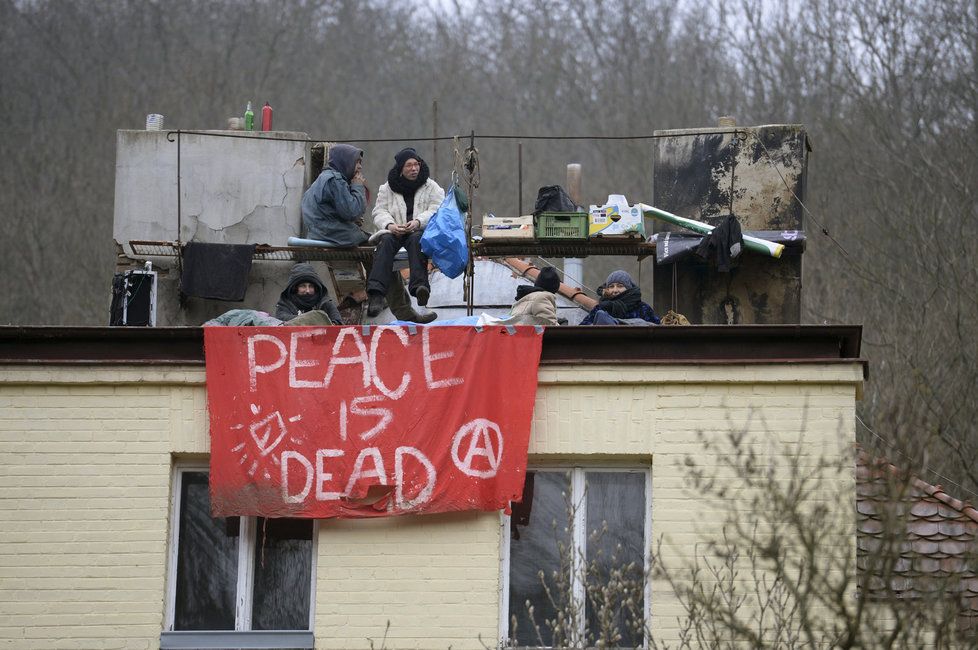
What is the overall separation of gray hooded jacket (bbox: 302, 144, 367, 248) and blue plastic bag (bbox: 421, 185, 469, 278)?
3.56 feet

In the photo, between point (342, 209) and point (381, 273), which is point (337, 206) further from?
point (381, 273)

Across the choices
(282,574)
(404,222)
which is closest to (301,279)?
(404,222)

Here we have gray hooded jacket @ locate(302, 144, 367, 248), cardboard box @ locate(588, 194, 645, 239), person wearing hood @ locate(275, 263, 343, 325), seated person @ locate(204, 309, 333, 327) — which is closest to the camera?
seated person @ locate(204, 309, 333, 327)

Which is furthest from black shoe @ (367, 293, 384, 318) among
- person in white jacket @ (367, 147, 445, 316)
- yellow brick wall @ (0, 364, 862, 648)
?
yellow brick wall @ (0, 364, 862, 648)

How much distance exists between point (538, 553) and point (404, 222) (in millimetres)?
4098

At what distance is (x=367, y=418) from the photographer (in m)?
9.94

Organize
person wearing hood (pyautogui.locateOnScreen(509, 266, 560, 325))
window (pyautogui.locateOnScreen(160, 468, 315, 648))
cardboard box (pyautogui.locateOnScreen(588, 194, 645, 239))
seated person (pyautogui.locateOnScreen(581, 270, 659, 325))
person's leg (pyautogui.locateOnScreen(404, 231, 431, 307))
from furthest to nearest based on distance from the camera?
cardboard box (pyautogui.locateOnScreen(588, 194, 645, 239)), person's leg (pyautogui.locateOnScreen(404, 231, 431, 307)), seated person (pyautogui.locateOnScreen(581, 270, 659, 325)), person wearing hood (pyautogui.locateOnScreen(509, 266, 560, 325)), window (pyautogui.locateOnScreen(160, 468, 315, 648))

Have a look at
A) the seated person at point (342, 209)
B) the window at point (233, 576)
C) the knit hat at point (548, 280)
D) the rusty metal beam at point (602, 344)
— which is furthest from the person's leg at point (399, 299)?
the window at point (233, 576)

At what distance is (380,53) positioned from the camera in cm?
4200

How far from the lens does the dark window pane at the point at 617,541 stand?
31.4 feet

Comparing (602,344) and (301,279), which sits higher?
(301,279)

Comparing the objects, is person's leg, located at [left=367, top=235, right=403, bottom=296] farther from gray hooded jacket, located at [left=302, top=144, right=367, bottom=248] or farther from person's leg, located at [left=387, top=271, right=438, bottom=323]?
gray hooded jacket, located at [left=302, top=144, right=367, bottom=248]

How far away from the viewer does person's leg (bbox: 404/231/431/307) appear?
12148 millimetres

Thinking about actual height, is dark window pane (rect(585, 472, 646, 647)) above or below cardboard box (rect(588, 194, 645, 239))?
below
